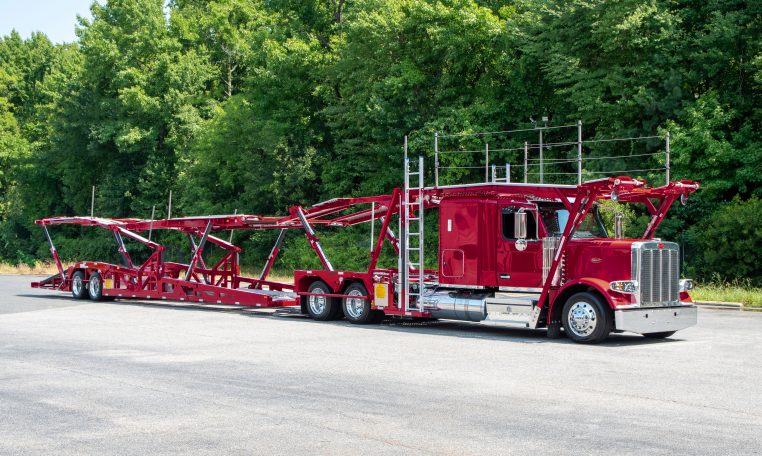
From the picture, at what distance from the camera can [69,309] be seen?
24.4m

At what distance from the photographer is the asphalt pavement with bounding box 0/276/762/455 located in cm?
835

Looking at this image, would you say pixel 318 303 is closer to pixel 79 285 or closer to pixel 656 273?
pixel 656 273

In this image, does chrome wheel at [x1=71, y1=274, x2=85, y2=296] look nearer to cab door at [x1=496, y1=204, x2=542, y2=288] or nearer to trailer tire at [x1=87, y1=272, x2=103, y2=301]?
trailer tire at [x1=87, y1=272, x2=103, y2=301]

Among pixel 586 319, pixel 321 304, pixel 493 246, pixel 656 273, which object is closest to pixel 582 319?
pixel 586 319

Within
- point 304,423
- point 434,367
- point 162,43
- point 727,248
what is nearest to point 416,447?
point 304,423

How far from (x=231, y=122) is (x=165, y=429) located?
51.9 meters

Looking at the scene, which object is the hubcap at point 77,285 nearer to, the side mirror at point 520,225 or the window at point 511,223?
Answer: the window at point 511,223

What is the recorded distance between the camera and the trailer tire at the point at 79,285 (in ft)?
92.8

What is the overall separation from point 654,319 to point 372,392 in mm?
7309

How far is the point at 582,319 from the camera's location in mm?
16531

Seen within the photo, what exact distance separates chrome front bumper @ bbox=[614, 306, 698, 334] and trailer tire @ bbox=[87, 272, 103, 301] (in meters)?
17.0

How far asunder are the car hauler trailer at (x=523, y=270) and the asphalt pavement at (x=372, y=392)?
0.57m

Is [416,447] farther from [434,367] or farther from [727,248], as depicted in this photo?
[727,248]

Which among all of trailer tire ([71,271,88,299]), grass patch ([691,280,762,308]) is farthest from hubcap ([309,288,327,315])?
grass patch ([691,280,762,308])
